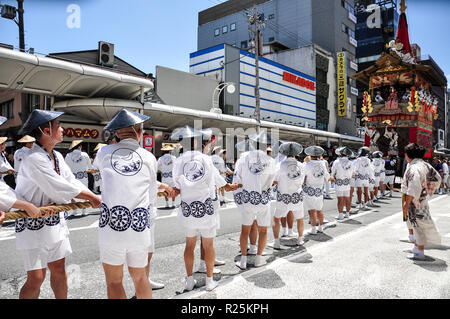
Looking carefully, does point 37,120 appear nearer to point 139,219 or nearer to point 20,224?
point 20,224

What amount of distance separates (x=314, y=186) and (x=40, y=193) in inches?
217

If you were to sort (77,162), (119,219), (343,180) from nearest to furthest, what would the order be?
(119,219) → (343,180) → (77,162)

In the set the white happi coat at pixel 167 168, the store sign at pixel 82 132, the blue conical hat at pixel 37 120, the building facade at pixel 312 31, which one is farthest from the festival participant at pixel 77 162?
the building facade at pixel 312 31

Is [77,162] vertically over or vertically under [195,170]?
over

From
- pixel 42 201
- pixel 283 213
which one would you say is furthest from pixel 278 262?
pixel 42 201

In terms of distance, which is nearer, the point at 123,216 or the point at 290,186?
the point at 123,216

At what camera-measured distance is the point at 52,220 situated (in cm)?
266

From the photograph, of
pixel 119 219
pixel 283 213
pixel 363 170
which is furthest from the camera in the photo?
pixel 363 170

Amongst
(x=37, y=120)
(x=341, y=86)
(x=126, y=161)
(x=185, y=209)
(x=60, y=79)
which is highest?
(x=341, y=86)

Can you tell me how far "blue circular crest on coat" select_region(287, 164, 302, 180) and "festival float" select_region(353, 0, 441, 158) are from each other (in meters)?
16.8

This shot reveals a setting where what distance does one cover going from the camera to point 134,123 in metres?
2.64

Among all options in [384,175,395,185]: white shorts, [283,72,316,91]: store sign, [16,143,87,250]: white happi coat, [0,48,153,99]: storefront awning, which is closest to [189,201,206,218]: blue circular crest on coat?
[16,143,87,250]: white happi coat

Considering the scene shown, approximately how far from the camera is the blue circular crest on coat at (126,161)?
2514 mm

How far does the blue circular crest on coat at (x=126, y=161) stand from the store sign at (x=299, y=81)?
30.8 meters
